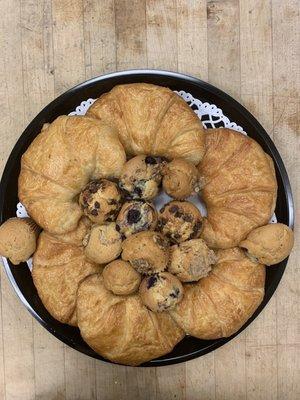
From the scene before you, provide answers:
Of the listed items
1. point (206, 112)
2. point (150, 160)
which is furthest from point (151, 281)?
point (206, 112)

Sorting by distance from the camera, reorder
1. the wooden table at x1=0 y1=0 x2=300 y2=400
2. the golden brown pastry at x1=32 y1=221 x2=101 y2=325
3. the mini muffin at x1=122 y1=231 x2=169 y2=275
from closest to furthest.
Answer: the mini muffin at x1=122 y1=231 x2=169 y2=275 < the golden brown pastry at x1=32 y1=221 x2=101 y2=325 < the wooden table at x1=0 y1=0 x2=300 y2=400

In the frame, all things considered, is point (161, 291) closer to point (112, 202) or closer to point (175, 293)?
point (175, 293)

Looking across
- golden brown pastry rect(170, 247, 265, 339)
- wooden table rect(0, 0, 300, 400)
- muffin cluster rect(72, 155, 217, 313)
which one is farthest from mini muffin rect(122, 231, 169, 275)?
wooden table rect(0, 0, 300, 400)

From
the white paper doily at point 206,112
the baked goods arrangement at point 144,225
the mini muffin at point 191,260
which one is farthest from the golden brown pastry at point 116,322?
the white paper doily at point 206,112

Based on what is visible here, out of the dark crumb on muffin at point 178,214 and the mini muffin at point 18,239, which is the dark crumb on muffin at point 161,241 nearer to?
the dark crumb on muffin at point 178,214

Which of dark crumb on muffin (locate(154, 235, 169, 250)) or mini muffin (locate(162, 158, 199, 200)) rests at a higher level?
mini muffin (locate(162, 158, 199, 200))

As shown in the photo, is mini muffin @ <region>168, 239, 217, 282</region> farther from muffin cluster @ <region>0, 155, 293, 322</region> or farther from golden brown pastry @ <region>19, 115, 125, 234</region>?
golden brown pastry @ <region>19, 115, 125, 234</region>
